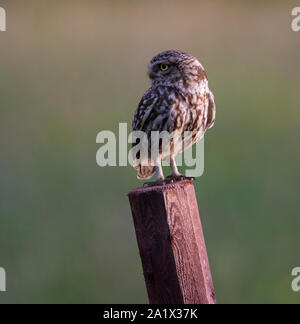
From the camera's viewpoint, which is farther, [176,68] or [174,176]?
[174,176]

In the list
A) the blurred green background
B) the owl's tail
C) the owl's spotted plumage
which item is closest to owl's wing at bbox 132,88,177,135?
the owl's spotted plumage

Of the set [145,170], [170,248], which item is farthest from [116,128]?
[170,248]

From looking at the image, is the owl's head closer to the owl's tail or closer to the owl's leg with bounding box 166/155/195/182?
the owl's leg with bounding box 166/155/195/182

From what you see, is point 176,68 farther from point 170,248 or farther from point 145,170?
point 170,248

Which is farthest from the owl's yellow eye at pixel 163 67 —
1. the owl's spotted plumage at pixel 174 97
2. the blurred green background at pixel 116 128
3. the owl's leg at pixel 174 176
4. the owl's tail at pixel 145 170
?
the blurred green background at pixel 116 128

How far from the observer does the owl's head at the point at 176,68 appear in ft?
13.3

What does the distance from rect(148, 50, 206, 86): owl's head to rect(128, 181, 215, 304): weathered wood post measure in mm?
1260

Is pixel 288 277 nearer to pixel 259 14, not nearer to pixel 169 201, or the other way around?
pixel 169 201

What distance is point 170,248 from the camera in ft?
9.50

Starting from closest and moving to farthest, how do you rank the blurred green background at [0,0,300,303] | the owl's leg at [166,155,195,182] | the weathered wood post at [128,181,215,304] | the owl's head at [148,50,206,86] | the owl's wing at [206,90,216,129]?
1. the weathered wood post at [128,181,215,304]
2. the owl's head at [148,50,206,86]
3. the owl's leg at [166,155,195,182]
4. the owl's wing at [206,90,216,129]
5. the blurred green background at [0,0,300,303]

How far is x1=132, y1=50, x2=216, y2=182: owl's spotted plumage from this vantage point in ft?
13.3

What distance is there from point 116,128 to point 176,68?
360cm

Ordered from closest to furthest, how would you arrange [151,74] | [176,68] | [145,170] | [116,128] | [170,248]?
[170,248], [176,68], [151,74], [145,170], [116,128]
